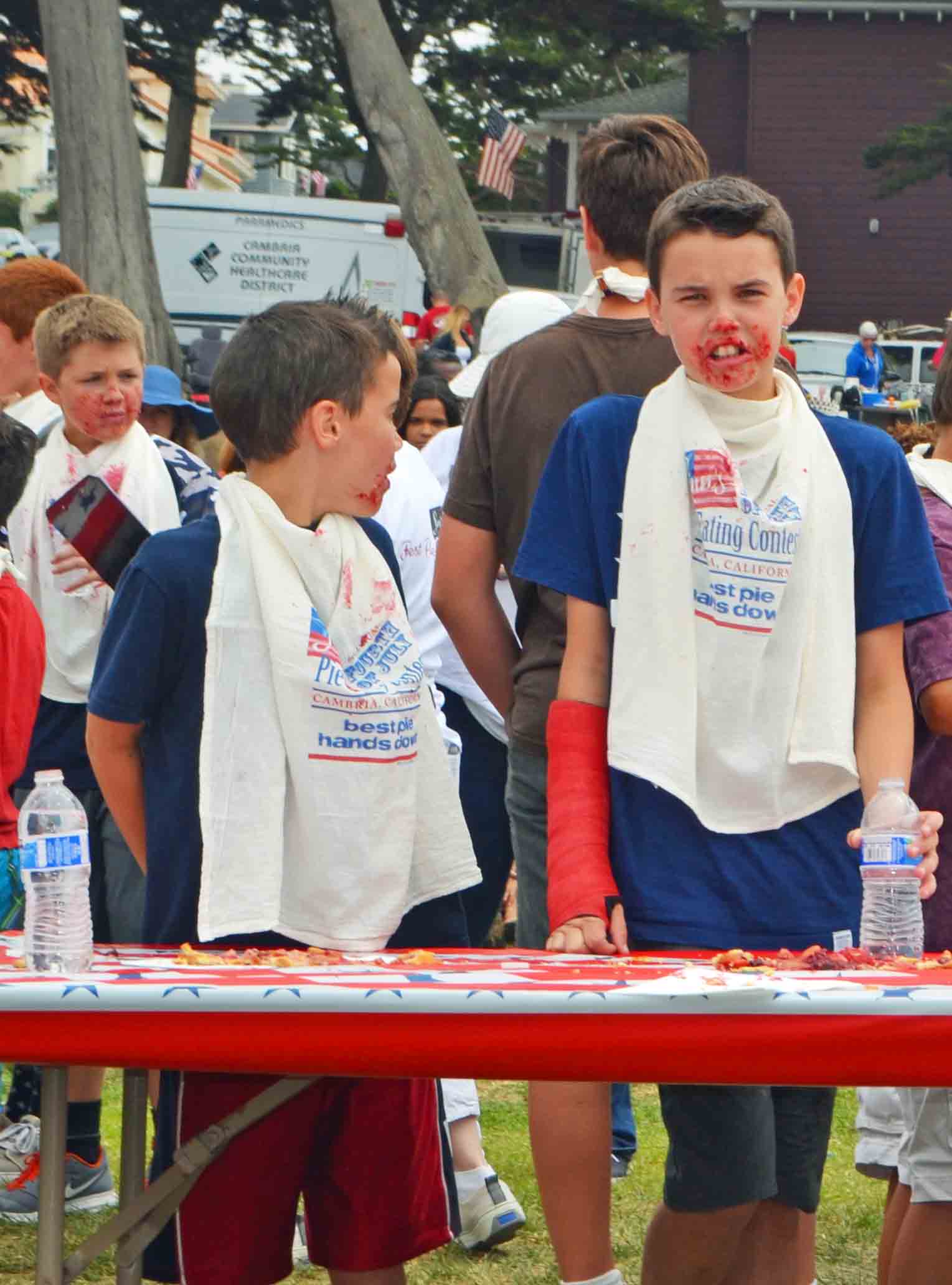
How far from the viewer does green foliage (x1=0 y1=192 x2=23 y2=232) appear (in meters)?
45.8

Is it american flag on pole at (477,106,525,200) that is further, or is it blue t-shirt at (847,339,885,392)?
american flag on pole at (477,106,525,200)

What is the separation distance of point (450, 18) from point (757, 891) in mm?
33338

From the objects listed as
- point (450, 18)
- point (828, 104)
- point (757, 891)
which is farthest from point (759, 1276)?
point (828, 104)

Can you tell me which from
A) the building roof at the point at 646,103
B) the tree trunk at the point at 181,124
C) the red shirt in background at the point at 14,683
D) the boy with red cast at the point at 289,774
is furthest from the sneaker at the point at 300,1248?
the building roof at the point at 646,103

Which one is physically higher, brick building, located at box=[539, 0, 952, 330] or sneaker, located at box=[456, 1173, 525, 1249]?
brick building, located at box=[539, 0, 952, 330]

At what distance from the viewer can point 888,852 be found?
A: 103 inches

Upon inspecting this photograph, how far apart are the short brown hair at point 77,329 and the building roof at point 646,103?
4264cm

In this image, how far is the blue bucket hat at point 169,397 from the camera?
18.7ft

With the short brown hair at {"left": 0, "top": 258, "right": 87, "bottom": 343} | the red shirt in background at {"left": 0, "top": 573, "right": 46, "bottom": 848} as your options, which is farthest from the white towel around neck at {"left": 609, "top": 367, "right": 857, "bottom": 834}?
the short brown hair at {"left": 0, "top": 258, "right": 87, "bottom": 343}

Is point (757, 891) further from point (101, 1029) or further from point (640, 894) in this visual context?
point (101, 1029)

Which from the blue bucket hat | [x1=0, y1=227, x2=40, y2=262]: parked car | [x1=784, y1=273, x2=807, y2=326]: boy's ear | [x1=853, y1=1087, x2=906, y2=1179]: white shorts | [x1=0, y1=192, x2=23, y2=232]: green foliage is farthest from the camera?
[x1=0, y1=192, x2=23, y2=232]: green foliage

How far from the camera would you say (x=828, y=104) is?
1752 inches

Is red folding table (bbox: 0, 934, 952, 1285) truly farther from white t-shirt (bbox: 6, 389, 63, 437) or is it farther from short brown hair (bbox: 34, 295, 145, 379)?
white t-shirt (bbox: 6, 389, 63, 437)

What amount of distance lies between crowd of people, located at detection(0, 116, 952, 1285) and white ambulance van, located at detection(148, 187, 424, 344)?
18918 millimetres
